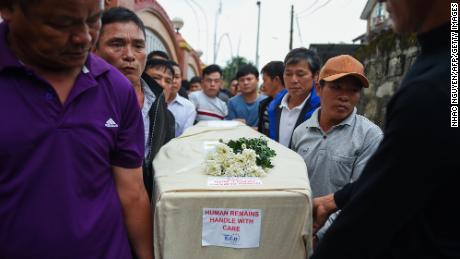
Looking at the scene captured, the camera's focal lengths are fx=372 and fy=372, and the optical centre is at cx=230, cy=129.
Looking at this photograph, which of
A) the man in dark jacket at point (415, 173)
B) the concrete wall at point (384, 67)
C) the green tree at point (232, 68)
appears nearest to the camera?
the man in dark jacket at point (415, 173)

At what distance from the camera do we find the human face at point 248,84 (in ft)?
16.2

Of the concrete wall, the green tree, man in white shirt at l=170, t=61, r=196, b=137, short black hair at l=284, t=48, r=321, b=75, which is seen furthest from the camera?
the green tree

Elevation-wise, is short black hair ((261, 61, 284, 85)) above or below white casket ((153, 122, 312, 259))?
above

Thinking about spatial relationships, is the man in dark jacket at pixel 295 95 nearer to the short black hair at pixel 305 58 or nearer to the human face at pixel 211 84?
the short black hair at pixel 305 58

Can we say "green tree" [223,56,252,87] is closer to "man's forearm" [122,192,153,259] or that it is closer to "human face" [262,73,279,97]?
"human face" [262,73,279,97]

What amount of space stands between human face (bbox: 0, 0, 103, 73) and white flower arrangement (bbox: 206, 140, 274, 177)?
687 millimetres

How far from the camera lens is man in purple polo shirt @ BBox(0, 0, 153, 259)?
3.68 feet

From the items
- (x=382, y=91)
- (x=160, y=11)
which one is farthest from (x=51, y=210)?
(x=160, y=11)

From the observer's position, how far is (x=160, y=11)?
30.6 ft

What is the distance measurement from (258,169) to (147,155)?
2.30ft

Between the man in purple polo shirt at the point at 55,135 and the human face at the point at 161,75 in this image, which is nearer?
the man in purple polo shirt at the point at 55,135

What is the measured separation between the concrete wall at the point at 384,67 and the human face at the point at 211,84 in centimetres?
301

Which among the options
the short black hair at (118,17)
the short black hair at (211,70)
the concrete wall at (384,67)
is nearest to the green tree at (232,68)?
the concrete wall at (384,67)

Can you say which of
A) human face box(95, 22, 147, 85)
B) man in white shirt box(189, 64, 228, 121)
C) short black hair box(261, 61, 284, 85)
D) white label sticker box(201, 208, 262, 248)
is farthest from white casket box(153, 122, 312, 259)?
man in white shirt box(189, 64, 228, 121)
